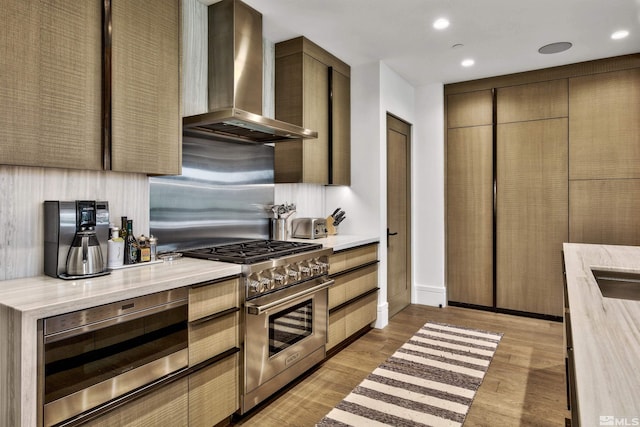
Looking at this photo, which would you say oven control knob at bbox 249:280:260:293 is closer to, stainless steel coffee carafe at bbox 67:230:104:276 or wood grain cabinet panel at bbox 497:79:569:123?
stainless steel coffee carafe at bbox 67:230:104:276

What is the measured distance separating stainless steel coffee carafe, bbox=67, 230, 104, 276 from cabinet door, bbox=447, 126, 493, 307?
3866 millimetres

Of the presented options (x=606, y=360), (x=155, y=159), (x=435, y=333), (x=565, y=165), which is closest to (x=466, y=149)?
(x=565, y=165)

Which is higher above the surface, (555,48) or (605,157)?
(555,48)

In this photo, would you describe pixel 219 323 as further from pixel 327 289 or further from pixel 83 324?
pixel 327 289

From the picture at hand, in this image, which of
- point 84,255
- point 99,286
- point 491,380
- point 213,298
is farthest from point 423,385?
point 84,255

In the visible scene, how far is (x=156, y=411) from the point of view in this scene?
1685 mm

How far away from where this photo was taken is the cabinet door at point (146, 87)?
1.92 m

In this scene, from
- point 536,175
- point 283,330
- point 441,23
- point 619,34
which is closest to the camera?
point 283,330

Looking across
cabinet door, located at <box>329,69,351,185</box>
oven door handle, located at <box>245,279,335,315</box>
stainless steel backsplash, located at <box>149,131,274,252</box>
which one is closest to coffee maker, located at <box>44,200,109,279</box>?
stainless steel backsplash, located at <box>149,131,274,252</box>

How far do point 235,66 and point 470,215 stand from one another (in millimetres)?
3179

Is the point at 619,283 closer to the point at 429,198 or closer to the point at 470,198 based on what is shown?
the point at 470,198

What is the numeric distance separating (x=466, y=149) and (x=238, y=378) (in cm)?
365

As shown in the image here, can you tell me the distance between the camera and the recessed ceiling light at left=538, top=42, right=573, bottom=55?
135 inches

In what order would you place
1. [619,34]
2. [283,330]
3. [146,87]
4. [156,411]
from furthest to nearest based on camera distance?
[619,34] → [283,330] → [146,87] → [156,411]
